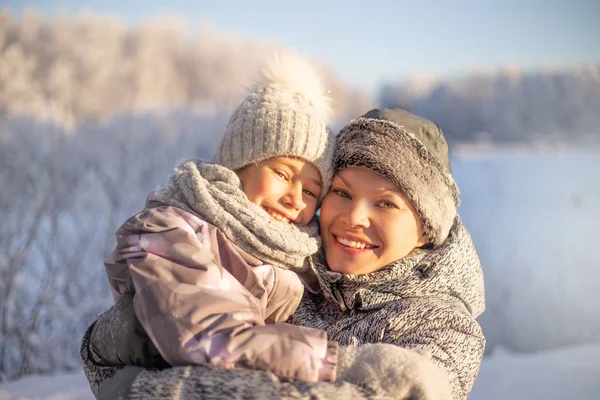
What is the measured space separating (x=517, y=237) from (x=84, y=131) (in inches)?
229

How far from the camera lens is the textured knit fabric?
5.59ft

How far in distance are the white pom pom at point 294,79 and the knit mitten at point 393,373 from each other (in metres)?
0.94

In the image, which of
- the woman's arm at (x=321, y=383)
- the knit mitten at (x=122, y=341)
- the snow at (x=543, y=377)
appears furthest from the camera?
the snow at (x=543, y=377)

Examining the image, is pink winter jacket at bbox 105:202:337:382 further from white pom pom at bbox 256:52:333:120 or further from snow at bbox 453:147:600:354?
snow at bbox 453:147:600:354

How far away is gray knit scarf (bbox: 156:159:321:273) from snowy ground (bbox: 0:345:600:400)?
2.54 metres

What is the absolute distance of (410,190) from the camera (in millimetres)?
1869

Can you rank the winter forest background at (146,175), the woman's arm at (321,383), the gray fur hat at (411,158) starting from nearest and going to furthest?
the woman's arm at (321,383) → the gray fur hat at (411,158) → the winter forest background at (146,175)

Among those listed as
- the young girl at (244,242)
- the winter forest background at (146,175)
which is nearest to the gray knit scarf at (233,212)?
the young girl at (244,242)

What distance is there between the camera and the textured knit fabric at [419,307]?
170 cm

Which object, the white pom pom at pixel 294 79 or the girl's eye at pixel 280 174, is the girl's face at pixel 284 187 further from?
the white pom pom at pixel 294 79

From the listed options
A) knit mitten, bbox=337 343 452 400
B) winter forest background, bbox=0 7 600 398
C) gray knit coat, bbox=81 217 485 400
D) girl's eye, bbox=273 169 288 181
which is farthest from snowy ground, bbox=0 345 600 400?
knit mitten, bbox=337 343 452 400

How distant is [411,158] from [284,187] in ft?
1.36

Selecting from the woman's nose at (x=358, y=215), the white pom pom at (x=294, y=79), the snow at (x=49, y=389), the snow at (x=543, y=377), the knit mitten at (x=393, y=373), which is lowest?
the snow at (x=49, y=389)

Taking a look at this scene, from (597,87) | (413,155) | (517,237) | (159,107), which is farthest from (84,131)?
(413,155)
